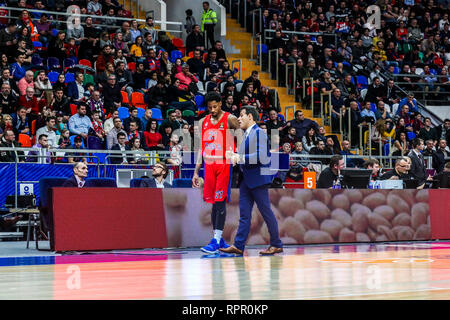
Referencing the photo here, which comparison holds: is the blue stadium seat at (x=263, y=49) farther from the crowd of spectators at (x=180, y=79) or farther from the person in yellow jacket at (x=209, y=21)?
the person in yellow jacket at (x=209, y=21)

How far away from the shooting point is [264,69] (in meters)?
27.1

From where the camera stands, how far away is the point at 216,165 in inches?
459

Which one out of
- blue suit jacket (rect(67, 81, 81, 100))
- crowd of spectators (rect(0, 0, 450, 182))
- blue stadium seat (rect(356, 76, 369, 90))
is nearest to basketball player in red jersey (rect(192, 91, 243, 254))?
crowd of spectators (rect(0, 0, 450, 182))

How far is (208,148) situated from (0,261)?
320cm

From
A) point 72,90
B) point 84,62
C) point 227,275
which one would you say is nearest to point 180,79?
point 84,62

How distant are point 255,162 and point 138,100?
1059cm

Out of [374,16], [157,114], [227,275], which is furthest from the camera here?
[374,16]

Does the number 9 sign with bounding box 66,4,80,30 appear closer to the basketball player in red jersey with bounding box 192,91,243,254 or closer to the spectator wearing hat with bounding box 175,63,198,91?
the spectator wearing hat with bounding box 175,63,198,91

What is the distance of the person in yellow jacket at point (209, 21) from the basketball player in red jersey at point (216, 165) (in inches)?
566

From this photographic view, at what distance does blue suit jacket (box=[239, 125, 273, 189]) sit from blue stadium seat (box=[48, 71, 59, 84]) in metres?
10.2

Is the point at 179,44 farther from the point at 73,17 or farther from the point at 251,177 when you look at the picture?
the point at 251,177

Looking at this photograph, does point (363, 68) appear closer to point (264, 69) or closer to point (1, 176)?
point (264, 69)

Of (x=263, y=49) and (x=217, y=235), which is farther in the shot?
(x=263, y=49)

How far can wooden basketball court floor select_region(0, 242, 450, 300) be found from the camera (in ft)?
21.0
